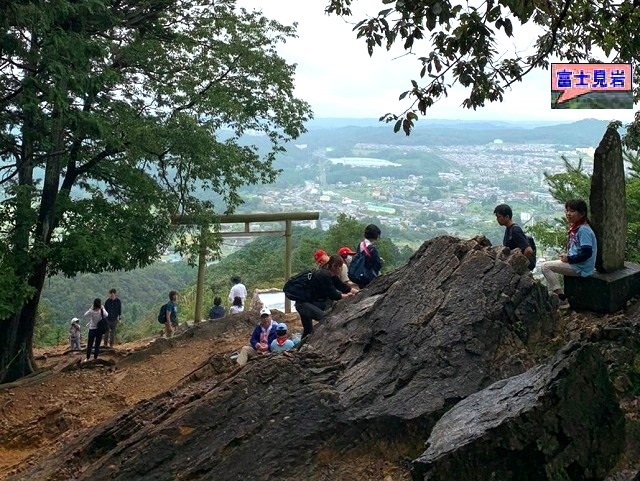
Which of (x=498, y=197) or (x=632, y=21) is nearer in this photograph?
(x=632, y=21)

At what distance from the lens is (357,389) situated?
5.99m

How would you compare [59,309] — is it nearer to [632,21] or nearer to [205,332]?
[205,332]

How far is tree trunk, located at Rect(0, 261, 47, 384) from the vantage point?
38.6 ft

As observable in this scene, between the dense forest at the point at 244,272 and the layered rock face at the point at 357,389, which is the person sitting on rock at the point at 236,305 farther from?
the layered rock face at the point at 357,389

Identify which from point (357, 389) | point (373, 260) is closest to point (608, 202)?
point (373, 260)

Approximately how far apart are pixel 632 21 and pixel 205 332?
28.8 ft

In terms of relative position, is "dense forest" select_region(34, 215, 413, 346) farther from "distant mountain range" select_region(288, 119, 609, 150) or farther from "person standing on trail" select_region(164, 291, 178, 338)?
"distant mountain range" select_region(288, 119, 609, 150)

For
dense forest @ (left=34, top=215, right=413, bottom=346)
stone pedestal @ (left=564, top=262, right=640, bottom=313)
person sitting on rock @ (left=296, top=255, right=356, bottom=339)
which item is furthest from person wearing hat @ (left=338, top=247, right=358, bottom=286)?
dense forest @ (left=34, top=215, right=413, bottom=346)

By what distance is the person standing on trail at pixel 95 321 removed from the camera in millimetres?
11703

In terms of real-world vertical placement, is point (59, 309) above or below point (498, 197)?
below

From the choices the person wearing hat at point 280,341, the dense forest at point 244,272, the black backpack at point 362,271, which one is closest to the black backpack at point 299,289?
the person wearing hat at point 280,341

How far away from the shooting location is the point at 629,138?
9.58 m

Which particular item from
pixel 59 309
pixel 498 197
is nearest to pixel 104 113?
pixel 59 309

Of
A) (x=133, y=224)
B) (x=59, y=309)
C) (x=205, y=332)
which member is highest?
(x=133, y=224)
